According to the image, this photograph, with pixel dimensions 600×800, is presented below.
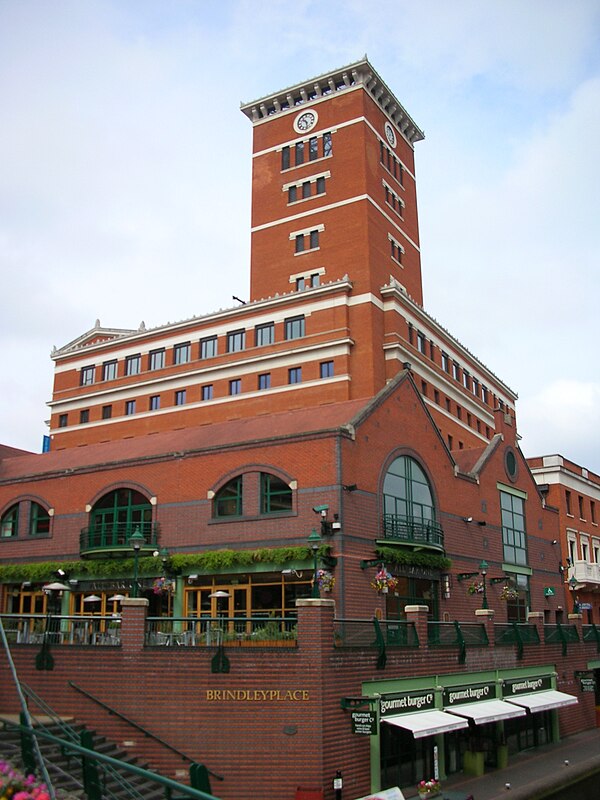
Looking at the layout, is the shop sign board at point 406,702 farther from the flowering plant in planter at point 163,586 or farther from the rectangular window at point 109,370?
the rectangular window at point 109,370

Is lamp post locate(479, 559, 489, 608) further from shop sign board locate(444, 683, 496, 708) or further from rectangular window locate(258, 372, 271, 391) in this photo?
rectangular window locate(258, 372, 271, 391)

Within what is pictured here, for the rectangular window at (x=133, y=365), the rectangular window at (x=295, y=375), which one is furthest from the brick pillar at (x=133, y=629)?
the rectangular window at (x=133, y=365)

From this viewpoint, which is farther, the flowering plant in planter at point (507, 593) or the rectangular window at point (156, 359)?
the rectangular window at point (156, 359)

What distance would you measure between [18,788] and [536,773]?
2097 centimetres

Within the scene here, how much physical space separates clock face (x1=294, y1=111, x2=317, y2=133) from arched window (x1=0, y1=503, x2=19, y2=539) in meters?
36.4

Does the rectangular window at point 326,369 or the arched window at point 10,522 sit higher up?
the rectangular window at point 326,369

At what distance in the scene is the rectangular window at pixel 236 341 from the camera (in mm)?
56094

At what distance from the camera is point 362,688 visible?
71.2 feet

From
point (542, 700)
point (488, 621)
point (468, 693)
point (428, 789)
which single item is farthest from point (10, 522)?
point (542, 700)

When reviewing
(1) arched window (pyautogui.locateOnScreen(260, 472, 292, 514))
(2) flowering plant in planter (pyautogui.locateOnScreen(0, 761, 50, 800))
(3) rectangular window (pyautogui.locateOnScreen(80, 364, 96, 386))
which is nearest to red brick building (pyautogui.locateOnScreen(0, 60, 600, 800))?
(1) arched window (pyautogui.locateOnScreen(260, 472, 292, 514))

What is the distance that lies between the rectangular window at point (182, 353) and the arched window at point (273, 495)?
29.1 metres

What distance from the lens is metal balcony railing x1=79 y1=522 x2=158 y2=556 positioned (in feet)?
105

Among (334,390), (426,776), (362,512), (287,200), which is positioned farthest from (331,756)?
(287,200)

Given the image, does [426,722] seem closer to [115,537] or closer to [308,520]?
[308,520]
